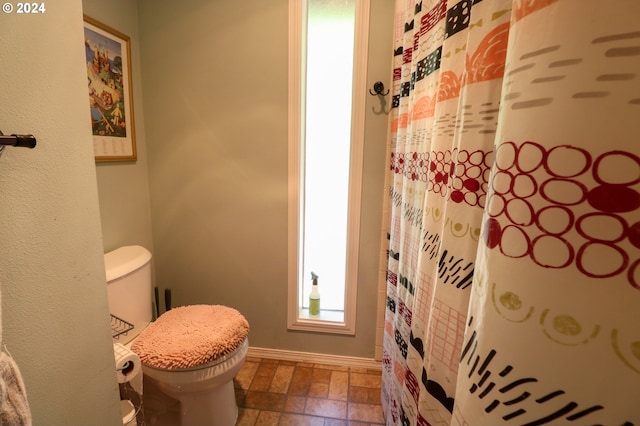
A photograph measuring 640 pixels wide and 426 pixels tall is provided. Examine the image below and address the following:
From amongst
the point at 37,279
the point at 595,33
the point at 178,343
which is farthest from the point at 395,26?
the point at 178,343

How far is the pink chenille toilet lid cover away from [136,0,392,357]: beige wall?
40cm

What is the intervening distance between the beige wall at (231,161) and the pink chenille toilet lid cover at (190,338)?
0.40 metres

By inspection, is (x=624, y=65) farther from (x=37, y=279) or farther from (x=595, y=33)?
(x=37, y=279)

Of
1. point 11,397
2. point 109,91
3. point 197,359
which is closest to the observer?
point 11,397

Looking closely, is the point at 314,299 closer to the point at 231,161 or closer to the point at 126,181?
the point at 231,161

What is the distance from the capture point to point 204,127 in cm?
158

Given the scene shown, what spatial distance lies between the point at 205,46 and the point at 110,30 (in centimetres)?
43

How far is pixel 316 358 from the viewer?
1.75 m

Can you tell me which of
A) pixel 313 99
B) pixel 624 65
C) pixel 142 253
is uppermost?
pixel 313 99

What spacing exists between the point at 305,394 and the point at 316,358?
0.25 m

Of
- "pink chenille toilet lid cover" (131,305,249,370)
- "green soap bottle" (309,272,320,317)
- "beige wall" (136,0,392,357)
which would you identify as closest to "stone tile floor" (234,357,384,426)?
"beige wall" (136,0,392,357)

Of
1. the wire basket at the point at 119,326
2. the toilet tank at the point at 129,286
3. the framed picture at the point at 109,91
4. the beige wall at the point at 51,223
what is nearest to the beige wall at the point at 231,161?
the framed picture at the point at 109,91

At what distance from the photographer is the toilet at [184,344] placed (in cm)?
109

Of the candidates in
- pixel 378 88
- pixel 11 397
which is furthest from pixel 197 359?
pixel 378 88
